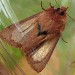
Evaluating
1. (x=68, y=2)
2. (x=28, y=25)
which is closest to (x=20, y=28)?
(x=28, y=25)

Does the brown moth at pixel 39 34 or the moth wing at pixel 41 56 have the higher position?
the brown moth at pixel 39 34

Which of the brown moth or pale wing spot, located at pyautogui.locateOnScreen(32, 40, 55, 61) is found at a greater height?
the brown moth

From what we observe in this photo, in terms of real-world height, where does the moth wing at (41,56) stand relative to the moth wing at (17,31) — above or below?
below

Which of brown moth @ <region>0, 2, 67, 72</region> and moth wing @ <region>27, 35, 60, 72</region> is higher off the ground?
brown moth @ <region>0, 2, 67, 72</region>

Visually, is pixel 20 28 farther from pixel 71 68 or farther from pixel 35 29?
pixel 71 68

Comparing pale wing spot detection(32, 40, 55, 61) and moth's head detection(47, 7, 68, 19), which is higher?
moth's head detection(47, 7, 68, 19)
